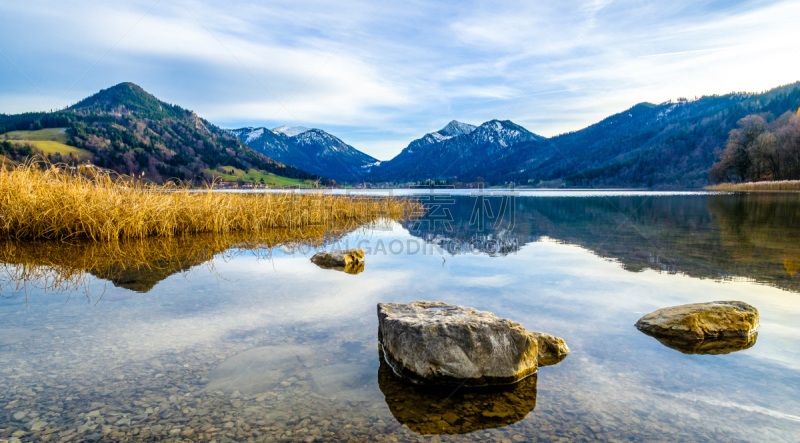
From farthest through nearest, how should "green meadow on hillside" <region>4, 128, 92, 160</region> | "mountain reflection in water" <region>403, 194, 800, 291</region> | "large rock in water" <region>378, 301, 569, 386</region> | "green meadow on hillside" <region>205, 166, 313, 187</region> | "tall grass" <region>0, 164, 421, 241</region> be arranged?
"green meadow on hillside" <region>205, 166, 313, 187</region>, "green meadow on hillside" <region>4, 128, 92, 160</region>, "tall grass" <region>0, 164, 421, 241</region>, "mountain reflection in water" <region>403, 194, 800, 291</region>, "large rock in water" <region>378, 301, 569, 386</region>

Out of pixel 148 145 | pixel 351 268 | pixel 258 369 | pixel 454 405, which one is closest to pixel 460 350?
pixel 454 405

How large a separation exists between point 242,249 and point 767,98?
8606 inches

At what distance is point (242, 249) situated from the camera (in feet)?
31.6

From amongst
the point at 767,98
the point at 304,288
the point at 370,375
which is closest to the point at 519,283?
the point at 304,288

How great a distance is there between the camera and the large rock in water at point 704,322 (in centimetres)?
399

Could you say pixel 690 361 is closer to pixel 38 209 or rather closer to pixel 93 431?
pixel 93 431

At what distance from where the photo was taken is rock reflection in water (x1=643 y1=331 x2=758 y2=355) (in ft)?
12.0

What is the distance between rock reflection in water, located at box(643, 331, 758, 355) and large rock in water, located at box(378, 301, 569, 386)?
5.03 feet

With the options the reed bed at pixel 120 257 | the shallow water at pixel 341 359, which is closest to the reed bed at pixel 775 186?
the shallow water at pixel 341 359

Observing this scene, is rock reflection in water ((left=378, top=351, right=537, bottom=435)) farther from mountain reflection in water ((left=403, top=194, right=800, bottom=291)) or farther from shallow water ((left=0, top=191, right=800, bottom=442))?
mountain reflection in water ((left=403, top=194, right=800, bottom=291))

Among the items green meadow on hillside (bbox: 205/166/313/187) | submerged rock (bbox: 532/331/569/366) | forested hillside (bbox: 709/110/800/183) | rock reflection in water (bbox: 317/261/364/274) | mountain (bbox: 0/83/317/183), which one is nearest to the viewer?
submerged rock (bbox: 532/331/569/366)

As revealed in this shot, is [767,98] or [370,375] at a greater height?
[767,98]

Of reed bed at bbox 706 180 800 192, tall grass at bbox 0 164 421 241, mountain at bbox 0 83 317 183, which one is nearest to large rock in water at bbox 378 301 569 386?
tall grass at bbox 0 164 421 241

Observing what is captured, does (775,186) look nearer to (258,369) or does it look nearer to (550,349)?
(550,349)
